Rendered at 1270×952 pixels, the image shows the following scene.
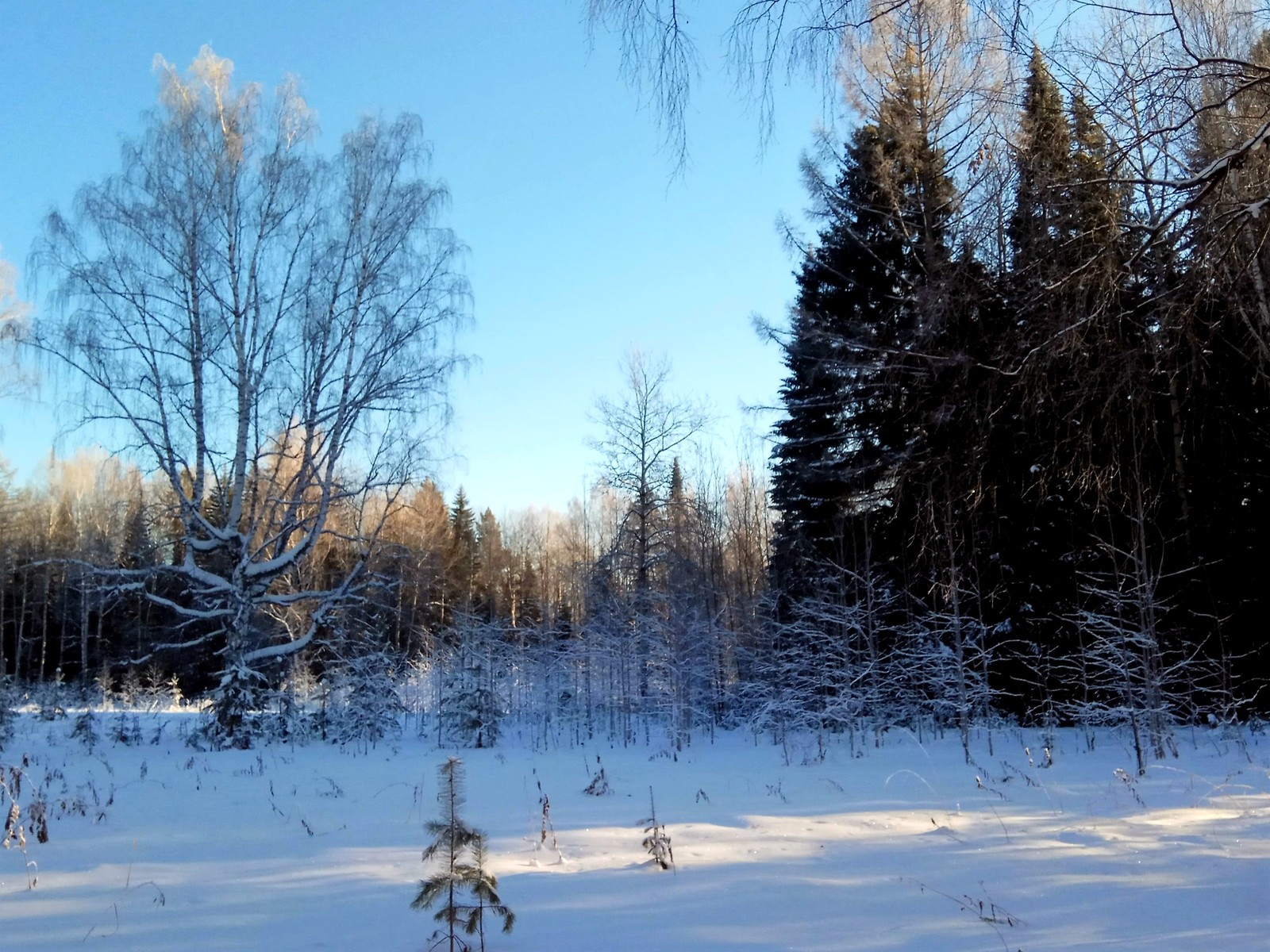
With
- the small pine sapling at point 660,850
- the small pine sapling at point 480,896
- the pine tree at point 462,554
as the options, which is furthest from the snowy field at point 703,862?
the pine tree at point 462,554

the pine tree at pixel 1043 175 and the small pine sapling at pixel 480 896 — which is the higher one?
the pine tree at pixel 1043 175

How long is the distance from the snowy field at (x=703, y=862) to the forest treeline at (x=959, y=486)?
7.86ft

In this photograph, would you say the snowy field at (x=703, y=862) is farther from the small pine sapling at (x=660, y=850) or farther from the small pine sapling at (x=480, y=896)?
the small pine sapling at (x=480, y=896)

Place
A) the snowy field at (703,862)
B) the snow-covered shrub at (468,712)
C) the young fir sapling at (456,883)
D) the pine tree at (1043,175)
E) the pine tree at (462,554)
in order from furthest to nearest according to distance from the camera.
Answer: the pine tree at (462,554), the snow-covered shrub at (468,712), the pine tree at (1043,175), the snowy field at (703,862), the young fir sapling at (456,883)

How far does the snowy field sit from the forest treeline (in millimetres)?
2395

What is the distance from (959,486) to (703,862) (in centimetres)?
653

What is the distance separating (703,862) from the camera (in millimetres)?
4734

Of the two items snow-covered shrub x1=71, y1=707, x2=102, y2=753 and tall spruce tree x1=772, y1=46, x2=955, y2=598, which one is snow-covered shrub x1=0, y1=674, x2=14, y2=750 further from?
tall spruce tree x1=772, y1=46, x2=955, y2=598

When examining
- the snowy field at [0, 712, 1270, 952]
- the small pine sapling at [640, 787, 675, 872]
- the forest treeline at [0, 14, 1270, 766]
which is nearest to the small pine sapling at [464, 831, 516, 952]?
the snowy field at [0, 712, 1270, 952]

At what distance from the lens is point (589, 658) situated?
19219mm

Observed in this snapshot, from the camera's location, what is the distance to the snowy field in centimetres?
357

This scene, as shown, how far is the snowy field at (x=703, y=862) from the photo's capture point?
3570 millimetres

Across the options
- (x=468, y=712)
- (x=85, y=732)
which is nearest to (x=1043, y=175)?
(x=468, y=712)

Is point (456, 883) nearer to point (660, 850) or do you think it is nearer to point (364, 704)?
point (660, 850)
